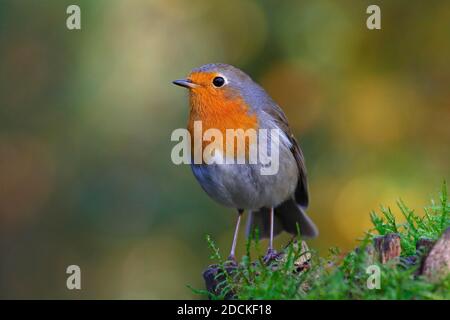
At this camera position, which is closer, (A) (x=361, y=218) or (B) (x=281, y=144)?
(B) (x=281, y=144)

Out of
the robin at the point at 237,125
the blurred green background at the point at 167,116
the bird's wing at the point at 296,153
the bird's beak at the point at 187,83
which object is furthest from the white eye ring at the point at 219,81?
the blurred green background at the point at 167,116

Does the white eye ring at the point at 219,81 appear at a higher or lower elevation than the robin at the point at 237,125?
higher

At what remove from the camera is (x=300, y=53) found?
6.11 meters

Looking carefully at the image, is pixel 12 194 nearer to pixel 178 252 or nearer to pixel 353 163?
pixel 178 252

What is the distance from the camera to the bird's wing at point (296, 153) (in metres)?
4.64

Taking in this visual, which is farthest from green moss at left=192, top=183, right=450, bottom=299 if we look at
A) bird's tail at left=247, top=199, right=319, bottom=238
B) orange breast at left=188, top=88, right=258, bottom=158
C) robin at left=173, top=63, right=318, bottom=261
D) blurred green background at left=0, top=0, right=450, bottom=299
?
blurred green background at left=0, top=0, right=450, bottom=299

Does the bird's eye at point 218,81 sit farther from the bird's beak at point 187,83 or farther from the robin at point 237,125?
the bird's beak at point 187,83

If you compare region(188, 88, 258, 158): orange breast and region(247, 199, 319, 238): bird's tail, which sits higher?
region(188, 88, 258, 158): orange breast

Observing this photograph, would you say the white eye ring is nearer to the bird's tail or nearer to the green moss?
the bird's tail

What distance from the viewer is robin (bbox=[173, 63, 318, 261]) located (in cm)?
424

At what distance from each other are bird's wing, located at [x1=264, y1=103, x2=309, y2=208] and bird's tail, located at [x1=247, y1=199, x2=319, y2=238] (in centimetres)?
9
